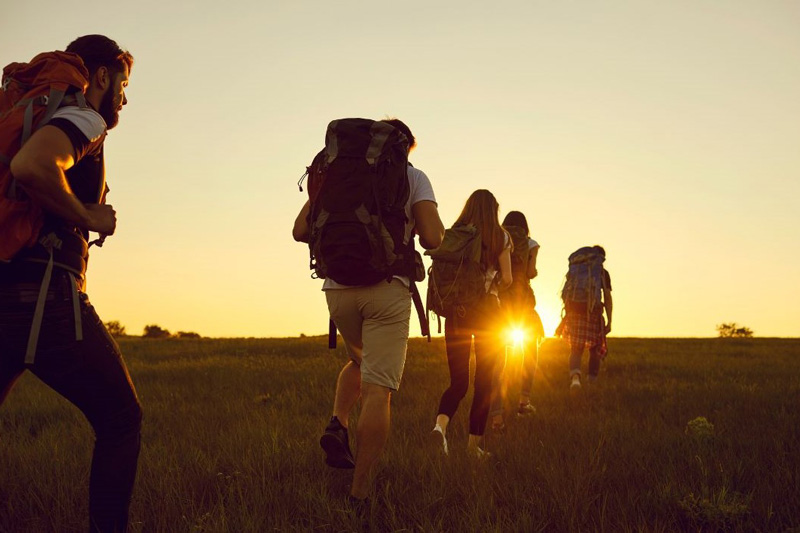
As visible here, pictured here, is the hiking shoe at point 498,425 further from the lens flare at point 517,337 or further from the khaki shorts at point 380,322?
the khaki shorts at point 380,322

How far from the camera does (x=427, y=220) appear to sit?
12.9 feet

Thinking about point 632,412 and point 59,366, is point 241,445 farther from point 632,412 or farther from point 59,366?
point 632,412

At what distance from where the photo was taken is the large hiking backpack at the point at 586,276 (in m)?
10.4

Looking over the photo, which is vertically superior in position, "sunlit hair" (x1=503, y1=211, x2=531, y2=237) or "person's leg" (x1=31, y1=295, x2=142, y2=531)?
"sunlit hair" (x1=503, y1=211, x2=531, y2=237)

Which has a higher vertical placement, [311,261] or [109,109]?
[109,109]

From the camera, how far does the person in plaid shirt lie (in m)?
10.4

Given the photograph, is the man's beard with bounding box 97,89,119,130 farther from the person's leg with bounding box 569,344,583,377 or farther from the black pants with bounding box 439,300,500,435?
the person's leg with bounding box 569,344,583,377

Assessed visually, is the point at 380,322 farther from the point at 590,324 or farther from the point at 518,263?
the point at 590,324

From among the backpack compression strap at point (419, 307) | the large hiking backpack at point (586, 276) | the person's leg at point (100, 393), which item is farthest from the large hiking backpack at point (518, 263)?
the person's leg at point (100, 393)

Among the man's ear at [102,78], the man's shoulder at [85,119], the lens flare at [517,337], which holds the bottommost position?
the lens flare at [517,337]

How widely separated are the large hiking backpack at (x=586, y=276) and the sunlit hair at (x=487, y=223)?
16.1 feet

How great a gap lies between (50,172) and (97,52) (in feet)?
2.52

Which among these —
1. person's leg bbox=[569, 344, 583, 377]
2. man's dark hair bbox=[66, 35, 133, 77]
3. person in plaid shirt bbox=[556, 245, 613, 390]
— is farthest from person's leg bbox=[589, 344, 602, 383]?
man's dark hair bbox=[66, 35, 133, 77]

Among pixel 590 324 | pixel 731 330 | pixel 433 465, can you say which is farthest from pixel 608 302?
pixel 731 330
